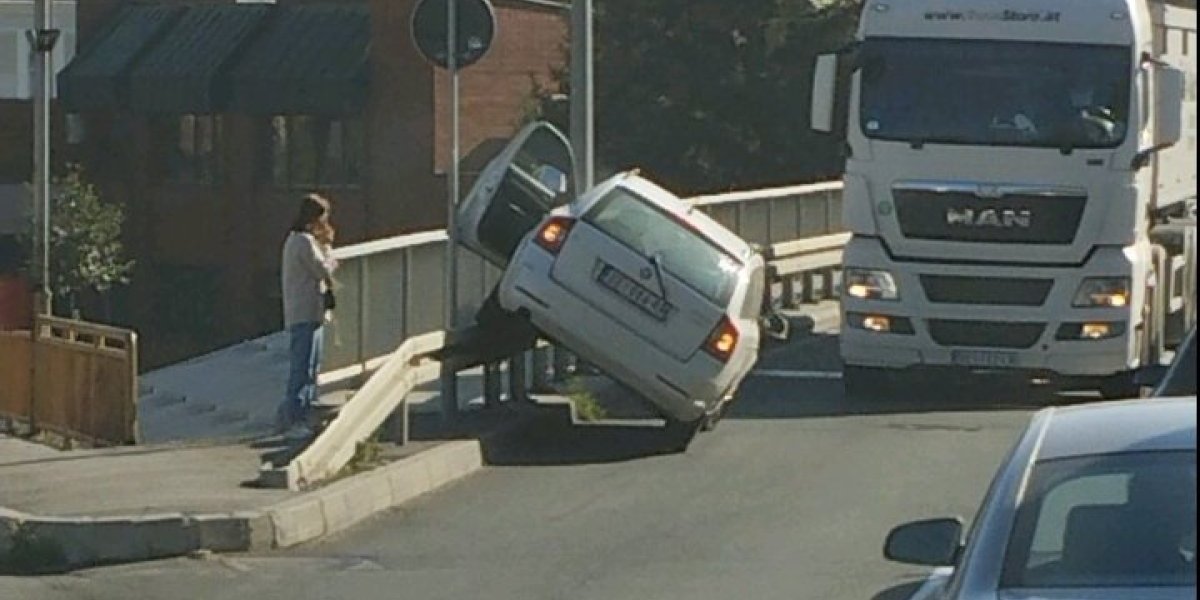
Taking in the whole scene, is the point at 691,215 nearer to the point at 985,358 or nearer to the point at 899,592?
the point at 985,358

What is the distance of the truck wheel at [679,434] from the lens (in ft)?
57.7

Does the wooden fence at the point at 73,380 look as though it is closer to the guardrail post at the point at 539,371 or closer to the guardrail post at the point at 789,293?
the guardrail post at the point at 539,371

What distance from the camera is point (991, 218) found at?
19.8 metres

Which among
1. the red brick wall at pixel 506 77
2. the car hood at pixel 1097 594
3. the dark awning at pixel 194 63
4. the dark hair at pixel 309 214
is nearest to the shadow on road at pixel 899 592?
the car hood at pixel 1097 594

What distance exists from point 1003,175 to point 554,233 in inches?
168

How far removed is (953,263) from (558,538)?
710 centimetres

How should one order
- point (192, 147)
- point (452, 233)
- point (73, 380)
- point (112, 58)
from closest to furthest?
point (452, 233) → point (73, 380) → point (112, 58) → point (192, 147)

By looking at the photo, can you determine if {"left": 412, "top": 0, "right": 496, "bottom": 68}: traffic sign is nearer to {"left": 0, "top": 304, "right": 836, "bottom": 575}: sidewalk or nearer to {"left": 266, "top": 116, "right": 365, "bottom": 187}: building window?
{"left": 0, "top": 304, "right": 836, "bottom": 575}: sidewalk

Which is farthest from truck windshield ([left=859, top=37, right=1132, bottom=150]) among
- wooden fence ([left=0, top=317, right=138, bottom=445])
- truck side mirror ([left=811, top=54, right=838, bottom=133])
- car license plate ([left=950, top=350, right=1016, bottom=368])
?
wooden fence ([left=0, top=317, right=138, bottom=445])

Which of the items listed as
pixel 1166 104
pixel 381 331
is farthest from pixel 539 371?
pixel 1166 104

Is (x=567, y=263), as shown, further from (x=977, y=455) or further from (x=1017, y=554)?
(x=1017, y=554)

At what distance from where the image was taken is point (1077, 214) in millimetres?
19625

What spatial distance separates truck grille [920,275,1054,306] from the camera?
1997cm

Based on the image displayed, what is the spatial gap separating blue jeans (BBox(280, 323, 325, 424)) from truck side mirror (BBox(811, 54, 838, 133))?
15.1ft
